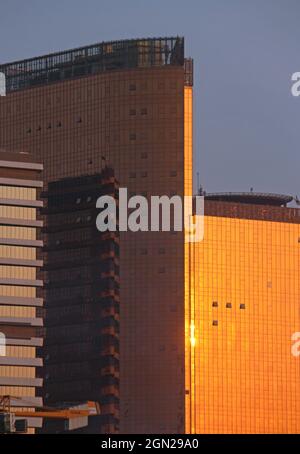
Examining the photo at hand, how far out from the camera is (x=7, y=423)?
17962 centimetres
